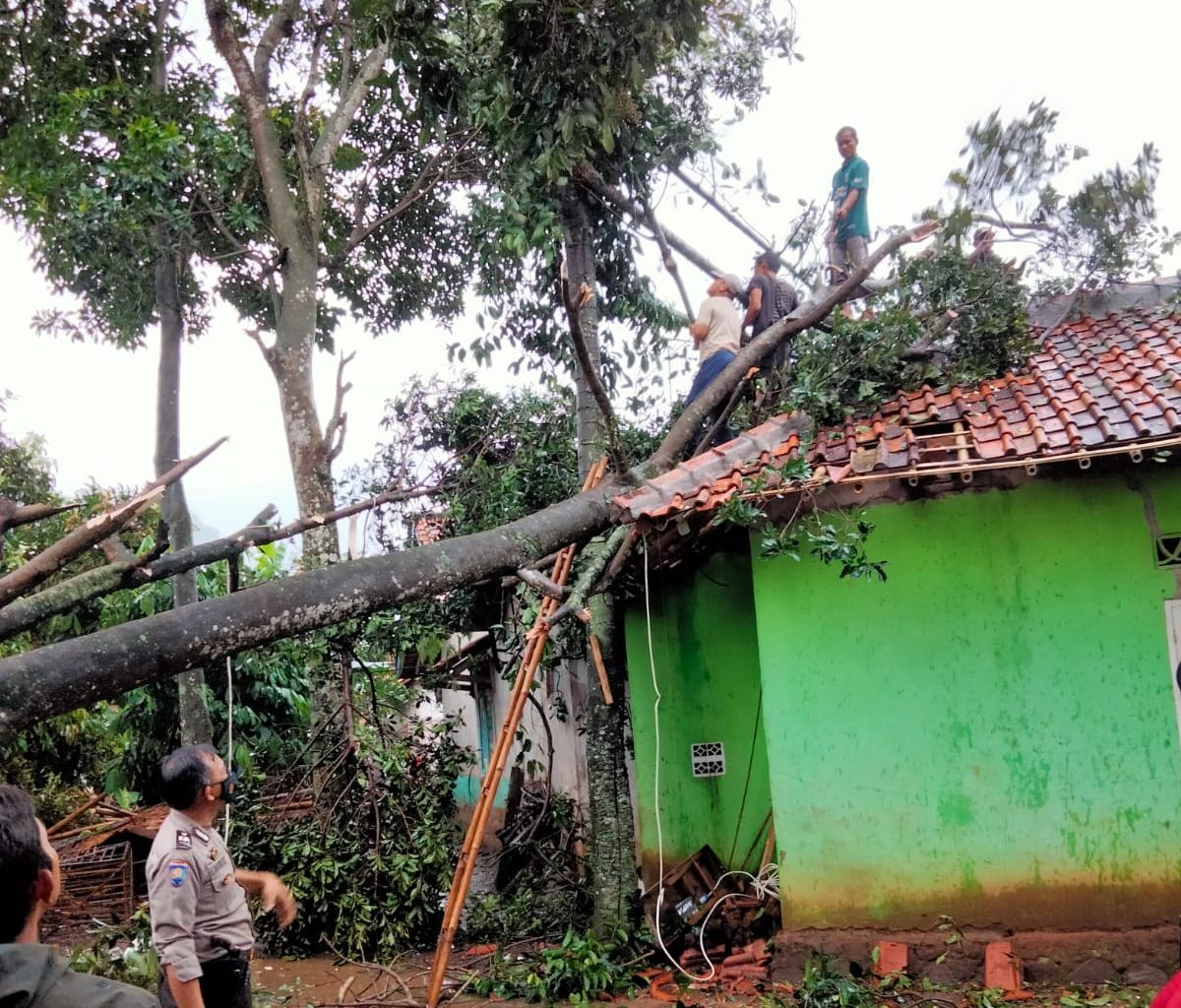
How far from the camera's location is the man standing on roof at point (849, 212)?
8383 millimetres

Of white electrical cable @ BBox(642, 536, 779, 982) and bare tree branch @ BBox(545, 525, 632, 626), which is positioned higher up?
bare tree branch @ BBox(545, 525, 632, 626)

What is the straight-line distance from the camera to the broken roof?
564 centimetres

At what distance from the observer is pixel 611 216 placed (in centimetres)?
817

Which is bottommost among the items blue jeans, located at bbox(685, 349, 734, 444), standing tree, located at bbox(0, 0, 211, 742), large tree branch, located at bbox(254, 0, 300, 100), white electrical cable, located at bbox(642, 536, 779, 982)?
white electrical cable, located at bbox(642, 536, 779, 982)

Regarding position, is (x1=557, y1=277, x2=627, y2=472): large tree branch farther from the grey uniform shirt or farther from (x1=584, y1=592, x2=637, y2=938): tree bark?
the grey uniform shirt

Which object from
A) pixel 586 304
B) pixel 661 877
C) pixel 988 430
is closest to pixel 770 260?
pixel 586 304

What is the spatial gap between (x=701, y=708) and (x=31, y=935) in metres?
6.15

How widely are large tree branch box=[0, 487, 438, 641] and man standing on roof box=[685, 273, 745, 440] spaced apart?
15.6ft

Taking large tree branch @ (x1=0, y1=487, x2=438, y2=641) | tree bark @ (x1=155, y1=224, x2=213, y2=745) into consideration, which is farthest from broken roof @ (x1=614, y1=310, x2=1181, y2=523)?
tree bark @ (x1=155, y1=224, x2=213, y2=745)

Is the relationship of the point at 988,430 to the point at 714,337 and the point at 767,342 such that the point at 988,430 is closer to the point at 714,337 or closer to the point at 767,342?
the point at 767,342

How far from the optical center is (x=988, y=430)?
6.13m

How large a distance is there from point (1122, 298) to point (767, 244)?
10.6 feet

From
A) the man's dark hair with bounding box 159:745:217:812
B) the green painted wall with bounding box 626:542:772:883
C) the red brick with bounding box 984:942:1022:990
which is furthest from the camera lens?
the green painted wall with bounding box 626:542:772:883

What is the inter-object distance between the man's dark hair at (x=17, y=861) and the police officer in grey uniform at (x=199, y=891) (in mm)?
1629
